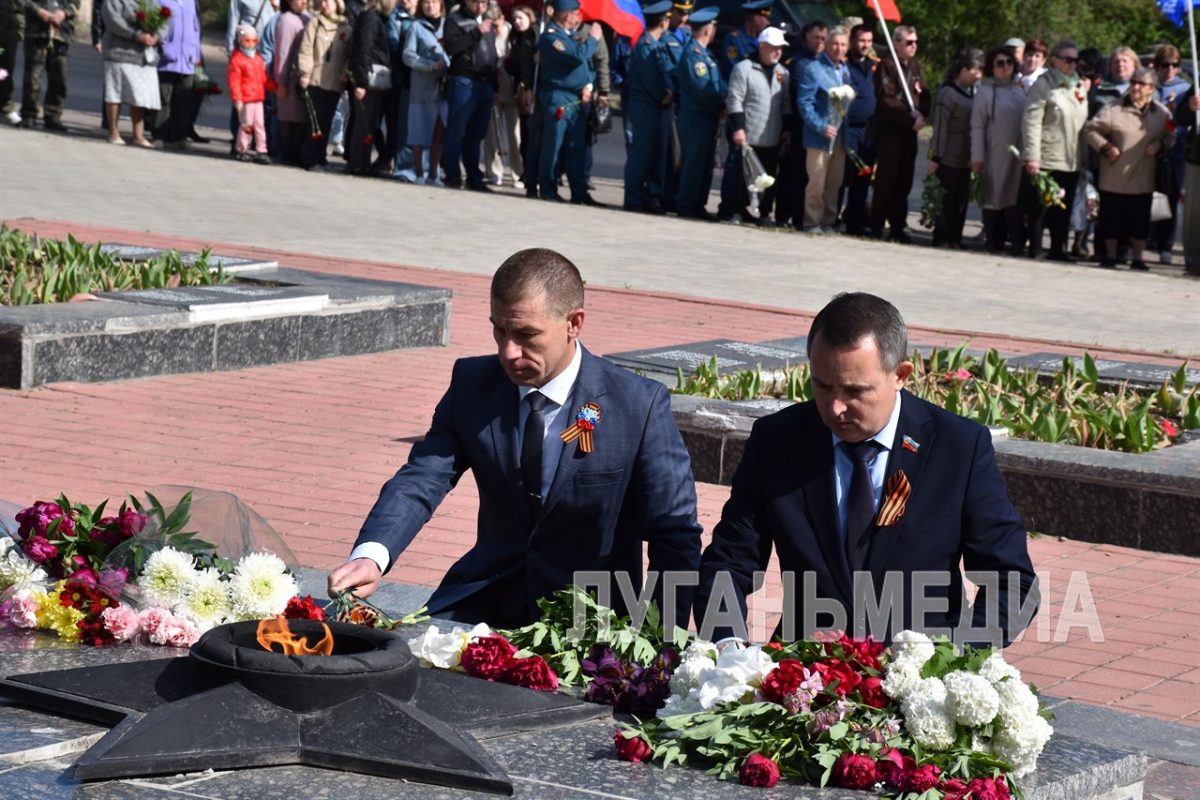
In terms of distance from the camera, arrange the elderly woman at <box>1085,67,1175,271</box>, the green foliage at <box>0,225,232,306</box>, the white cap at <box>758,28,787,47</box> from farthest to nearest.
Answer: the white cap at <box>758,28,787,47</box> → the elderly woman at <box>1085,67,1175,271</box> → the green foliage at <box>0,225,232,306</box>

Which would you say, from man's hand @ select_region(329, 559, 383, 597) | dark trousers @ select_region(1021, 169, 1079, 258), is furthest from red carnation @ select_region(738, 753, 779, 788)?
dark trousers @ select_region(1021, 169, 1079, 258)

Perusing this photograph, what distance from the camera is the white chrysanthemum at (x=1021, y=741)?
3.48 m

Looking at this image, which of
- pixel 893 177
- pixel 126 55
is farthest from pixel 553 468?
pixel 126 55

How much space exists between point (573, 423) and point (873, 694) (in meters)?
1.33

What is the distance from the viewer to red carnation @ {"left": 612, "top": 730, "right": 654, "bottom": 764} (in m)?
3.64

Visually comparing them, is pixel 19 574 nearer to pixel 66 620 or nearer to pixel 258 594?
pixel 66 620

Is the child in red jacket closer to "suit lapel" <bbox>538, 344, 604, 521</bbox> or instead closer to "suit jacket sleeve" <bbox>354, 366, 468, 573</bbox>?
"suit jacket sleeve" <bbox>354, 366, 468, 573</bbox>

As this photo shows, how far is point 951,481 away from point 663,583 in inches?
29.8

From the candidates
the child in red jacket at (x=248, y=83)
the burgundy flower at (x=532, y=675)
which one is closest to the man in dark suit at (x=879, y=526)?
the burgundy flower at (x=532, y=675)

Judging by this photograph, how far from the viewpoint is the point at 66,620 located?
4.28m

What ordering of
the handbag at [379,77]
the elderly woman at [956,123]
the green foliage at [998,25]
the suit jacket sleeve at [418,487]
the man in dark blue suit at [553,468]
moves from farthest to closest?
the green foliage at [998,25] < the handbag at [379,77] < the elderly woman at [956,123] < the man in dark blue suit at [553,468] < the suit jacket sleeve at [418,487]

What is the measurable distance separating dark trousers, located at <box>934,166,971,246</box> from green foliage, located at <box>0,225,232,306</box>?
8.41 meters

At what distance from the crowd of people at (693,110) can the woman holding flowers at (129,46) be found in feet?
0.08

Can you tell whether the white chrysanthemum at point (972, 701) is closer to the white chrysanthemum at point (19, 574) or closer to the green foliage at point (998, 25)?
the white chrysanthemum at point (19, 574)
